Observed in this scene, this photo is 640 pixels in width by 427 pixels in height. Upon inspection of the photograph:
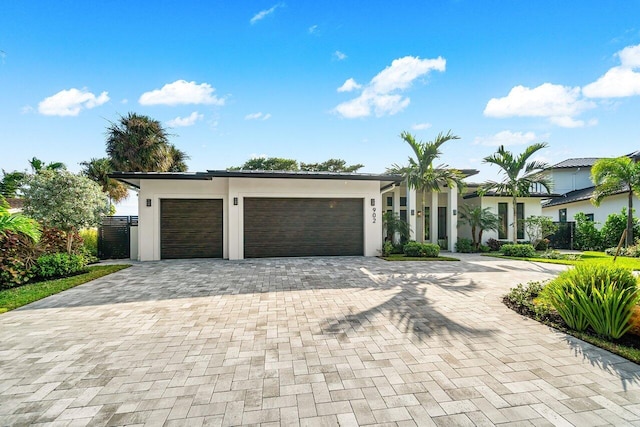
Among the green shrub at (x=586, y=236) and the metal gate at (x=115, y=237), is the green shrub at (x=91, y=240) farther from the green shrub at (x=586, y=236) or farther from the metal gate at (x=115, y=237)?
the green shrub at (x=586, y=236)

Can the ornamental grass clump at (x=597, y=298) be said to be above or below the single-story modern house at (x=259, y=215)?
below

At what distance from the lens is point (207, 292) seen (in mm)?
6285

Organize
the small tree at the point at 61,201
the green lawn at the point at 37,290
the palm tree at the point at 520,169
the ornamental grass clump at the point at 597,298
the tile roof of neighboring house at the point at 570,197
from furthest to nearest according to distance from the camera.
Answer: the tile roof of neighboring house at the point at 570,197 → the palm tree at the point at 520,169 → the small tree at the point at 61,201 → the green lawn at the point at 37,290 → the ornamental grass clump at the point at 597,298

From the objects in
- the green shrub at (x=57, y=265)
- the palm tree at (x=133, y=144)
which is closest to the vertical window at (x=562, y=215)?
the green shrub at (x=57, y=265)

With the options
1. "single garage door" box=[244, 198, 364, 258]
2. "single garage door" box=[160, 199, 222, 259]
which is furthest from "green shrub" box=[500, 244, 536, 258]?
"single garage door" box=[160, 199, 222, 259]

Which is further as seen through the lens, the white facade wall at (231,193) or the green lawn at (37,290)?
the white facade wall at (231,193)

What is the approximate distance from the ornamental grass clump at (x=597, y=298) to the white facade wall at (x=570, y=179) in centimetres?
2383

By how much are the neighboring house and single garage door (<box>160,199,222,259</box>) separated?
18.9 metres

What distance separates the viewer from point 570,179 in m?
23.3

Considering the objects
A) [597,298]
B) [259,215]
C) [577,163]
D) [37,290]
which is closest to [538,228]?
[597,298]

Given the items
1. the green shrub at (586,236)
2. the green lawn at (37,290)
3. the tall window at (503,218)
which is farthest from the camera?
the green shrub at (586,236)

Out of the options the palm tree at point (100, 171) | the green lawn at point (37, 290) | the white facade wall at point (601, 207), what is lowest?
the green lawn at point (37, 290)

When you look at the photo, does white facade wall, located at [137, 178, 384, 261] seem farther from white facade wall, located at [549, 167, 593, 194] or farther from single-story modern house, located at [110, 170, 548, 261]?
white facade wall, located at [549, 167, 593, 194]

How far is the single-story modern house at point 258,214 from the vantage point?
11.2 m
